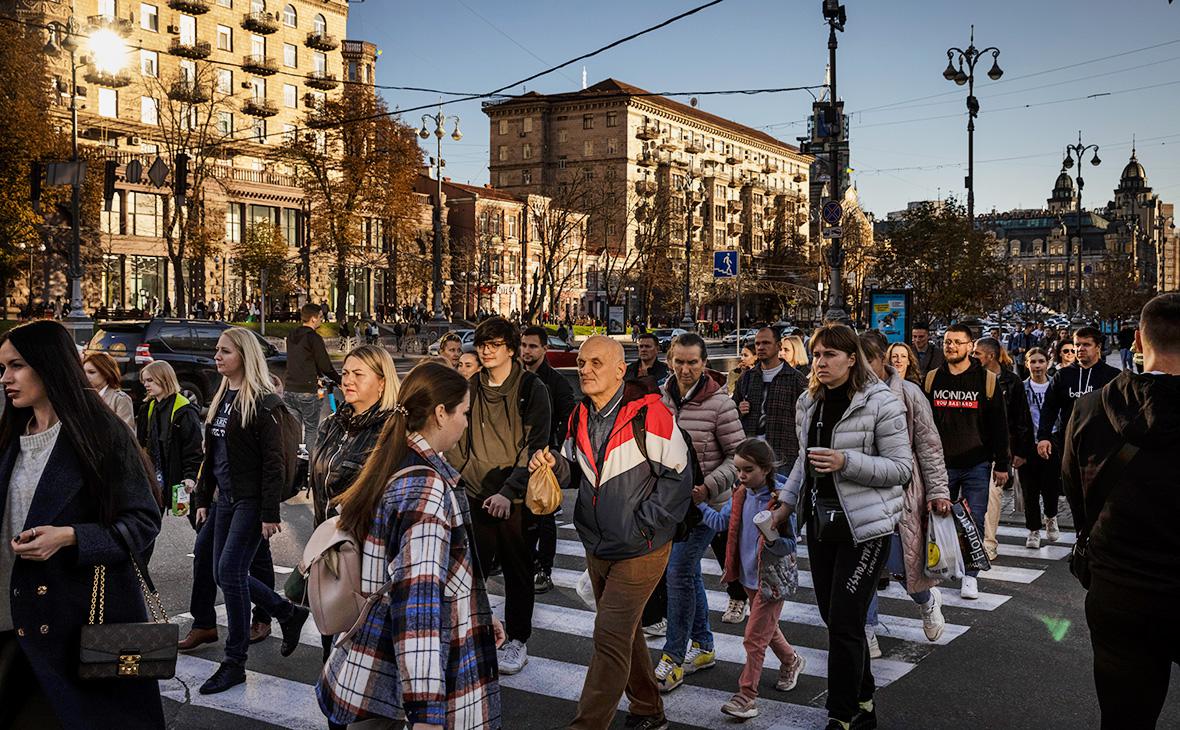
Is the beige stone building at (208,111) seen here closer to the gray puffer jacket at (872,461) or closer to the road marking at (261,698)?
the road marking at (261,698)

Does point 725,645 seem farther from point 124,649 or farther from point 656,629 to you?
point 124,649

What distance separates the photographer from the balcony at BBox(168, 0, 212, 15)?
6494 cm

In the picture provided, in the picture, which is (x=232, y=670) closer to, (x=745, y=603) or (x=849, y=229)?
(x=745, y=603)

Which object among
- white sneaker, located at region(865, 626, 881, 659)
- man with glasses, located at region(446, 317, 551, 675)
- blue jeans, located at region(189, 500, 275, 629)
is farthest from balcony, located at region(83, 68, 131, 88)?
white sneaker, located at region(865, 626, 881, 659)

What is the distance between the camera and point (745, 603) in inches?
332

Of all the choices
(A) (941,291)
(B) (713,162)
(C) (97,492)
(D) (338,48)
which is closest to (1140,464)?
(C) (97,492)

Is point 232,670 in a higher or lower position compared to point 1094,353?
lower

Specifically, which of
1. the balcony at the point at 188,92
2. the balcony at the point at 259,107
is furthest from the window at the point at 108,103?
the balcony at the point at 259,107

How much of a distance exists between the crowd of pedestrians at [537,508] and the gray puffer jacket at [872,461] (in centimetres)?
1

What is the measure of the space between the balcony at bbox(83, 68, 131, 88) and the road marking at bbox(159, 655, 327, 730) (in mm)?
59387

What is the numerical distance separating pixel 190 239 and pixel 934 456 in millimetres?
48367

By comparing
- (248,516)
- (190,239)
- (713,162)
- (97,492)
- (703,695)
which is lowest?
(703,695)

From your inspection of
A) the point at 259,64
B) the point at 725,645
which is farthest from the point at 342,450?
the point at 259,64

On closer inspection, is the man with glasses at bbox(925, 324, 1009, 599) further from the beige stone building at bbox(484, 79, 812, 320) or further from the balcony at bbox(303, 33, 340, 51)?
the beige stone building at bbox(484, 79, 812, 320)
